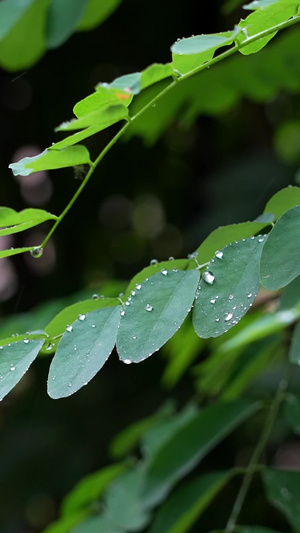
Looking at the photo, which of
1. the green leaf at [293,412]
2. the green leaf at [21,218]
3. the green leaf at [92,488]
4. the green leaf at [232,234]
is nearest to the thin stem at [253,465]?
the green leaf at [293,412]

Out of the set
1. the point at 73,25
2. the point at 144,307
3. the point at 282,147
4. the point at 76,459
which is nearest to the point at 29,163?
the point at 144,307

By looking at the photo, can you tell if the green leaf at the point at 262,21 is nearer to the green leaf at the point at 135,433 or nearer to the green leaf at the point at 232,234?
the green leaf at the point at 232,234

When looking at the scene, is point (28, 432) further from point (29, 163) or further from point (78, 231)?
point (29, 163)

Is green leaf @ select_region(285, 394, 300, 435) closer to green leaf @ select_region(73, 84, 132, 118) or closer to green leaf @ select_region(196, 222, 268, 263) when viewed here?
green leaf @ select_region(196, 222, 268, 263)

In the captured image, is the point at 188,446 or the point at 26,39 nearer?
the point at 188,446

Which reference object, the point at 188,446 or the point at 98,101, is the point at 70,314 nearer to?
the point at 98,101

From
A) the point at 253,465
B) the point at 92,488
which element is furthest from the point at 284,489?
the point at 92,488

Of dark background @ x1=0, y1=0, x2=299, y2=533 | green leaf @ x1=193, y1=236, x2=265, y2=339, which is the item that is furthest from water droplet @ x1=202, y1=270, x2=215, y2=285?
dark background @ x1=0, y1=0, x2=299, y2=533

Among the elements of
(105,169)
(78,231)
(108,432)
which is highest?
(105,169)
